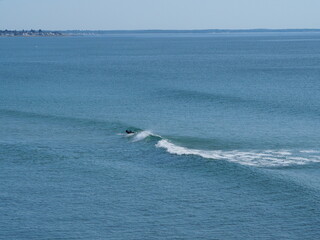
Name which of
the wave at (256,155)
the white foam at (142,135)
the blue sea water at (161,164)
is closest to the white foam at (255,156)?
the wave at (256,155)

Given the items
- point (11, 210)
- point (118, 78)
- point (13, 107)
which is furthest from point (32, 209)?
point (118, 78)

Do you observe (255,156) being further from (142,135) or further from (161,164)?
(142,135)

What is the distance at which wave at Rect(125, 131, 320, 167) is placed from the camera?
7344 centimetres

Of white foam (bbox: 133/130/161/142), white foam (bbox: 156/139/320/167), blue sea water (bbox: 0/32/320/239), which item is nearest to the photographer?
blue sea water (bbox: 0/32/320/239)

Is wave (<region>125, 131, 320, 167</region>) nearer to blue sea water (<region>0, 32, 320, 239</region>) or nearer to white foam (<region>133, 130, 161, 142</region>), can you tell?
blue sea water (<region>0, 32, 320, 239</region>)

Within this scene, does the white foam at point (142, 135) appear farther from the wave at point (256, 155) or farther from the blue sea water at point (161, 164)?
the wave at point (256, 155)

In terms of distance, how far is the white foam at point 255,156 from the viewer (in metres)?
73.4

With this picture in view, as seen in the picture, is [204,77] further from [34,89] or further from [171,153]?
[171,153]

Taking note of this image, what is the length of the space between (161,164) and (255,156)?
1296cm

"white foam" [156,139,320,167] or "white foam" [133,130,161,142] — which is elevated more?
"white foam" [133,130,161,142]

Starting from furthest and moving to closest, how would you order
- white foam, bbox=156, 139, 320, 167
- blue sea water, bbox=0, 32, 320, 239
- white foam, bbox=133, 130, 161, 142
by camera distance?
white foam, bbox=133, 130, 161, 142
white foam, bbox=156, 139, 320, 167
blue sea water, bbox=0, 32, 320, 239

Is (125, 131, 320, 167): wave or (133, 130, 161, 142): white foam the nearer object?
(125, 131, 320, 167): wave

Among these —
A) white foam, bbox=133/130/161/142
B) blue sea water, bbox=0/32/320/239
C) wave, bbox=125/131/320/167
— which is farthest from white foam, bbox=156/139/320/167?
white foam, bbox=133/130/161/142

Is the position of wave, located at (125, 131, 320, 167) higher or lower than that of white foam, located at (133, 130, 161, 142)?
lower
